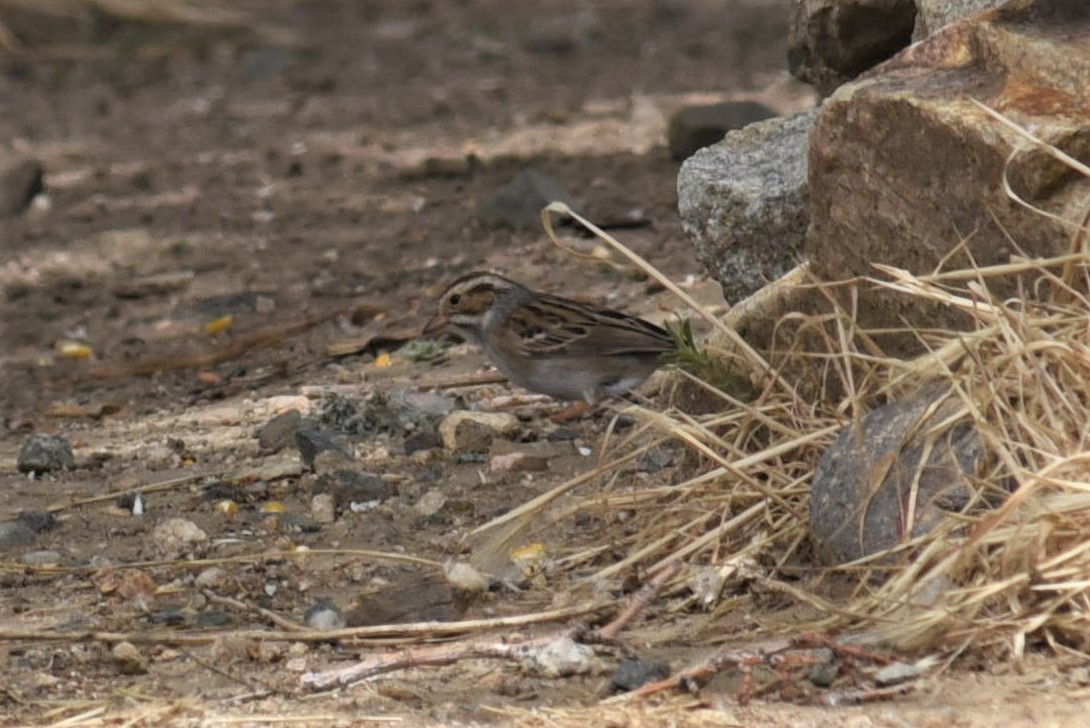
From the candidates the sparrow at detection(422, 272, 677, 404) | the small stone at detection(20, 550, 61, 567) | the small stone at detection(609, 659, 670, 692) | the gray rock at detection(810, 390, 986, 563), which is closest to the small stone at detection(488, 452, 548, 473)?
the sparrow at detection(422, 272, 677, 404)

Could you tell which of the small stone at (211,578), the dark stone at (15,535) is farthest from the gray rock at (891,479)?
the dark stone at (15,535)

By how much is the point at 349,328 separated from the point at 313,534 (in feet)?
8.97

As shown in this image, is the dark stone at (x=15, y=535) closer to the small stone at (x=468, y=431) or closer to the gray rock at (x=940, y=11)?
the small stone at (x=468, y=431)

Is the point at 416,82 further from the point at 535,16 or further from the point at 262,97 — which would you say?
the point at 535,16

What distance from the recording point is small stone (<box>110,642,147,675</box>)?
181 inches

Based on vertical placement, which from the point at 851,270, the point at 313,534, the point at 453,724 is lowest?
the point at 313,534

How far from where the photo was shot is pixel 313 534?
571cm

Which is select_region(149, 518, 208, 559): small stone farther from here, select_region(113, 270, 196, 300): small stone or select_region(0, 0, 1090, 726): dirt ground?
select_region(113, 270, 196, 300): small stone

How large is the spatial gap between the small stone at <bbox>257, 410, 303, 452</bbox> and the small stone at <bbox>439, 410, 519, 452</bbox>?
49 cm

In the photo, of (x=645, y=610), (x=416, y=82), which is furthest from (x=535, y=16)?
(x=645, y=610)

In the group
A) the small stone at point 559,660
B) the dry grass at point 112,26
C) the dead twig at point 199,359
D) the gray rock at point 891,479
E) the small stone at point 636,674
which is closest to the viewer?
the small stone at point 636,674

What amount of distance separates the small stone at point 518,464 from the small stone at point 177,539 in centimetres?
97

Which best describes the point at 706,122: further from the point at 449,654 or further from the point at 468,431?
the point at 449,654

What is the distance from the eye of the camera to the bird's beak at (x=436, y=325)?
7.40 metres
